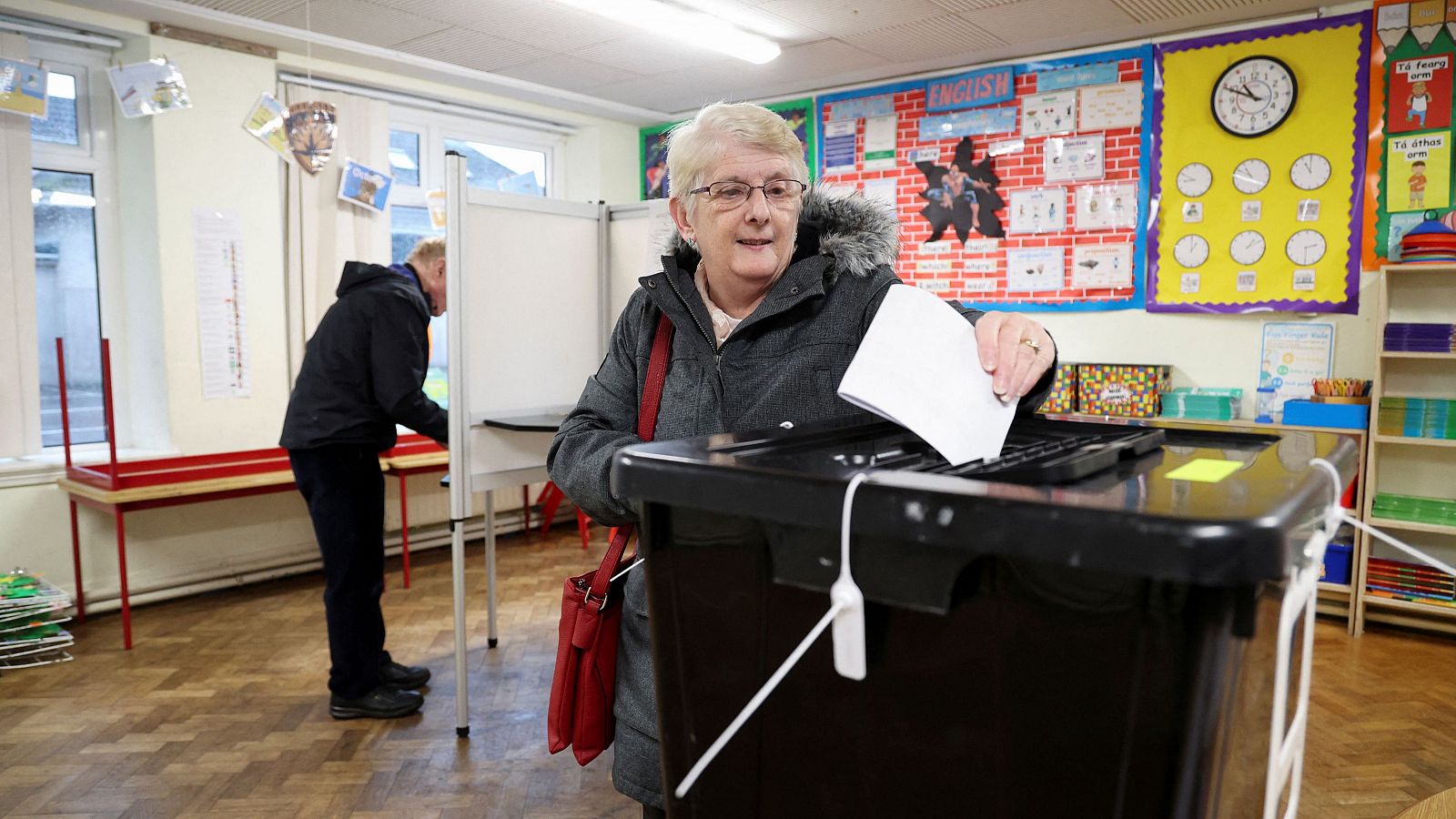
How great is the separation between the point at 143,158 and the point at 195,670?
231 centimetres

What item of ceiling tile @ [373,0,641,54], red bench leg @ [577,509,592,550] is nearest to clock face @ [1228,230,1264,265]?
ceiling tile @ [373,0,641,54]

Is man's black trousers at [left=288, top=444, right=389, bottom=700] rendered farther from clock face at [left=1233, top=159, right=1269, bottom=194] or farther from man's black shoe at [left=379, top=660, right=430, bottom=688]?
clock face at [left=1233, top=159, right=1269, bottom=194]

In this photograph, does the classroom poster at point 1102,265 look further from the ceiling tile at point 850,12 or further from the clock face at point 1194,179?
the ceiling tile at point 850,12

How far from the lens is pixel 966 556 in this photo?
1.70 feet

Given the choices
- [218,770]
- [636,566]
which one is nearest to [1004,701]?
[636,566]

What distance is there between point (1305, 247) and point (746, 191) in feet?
12.2

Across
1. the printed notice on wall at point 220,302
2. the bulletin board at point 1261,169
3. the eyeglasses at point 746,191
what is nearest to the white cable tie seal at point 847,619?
the eyeglasses at point 746,191

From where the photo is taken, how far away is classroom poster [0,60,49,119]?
375cm

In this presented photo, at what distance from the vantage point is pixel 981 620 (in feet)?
1.73

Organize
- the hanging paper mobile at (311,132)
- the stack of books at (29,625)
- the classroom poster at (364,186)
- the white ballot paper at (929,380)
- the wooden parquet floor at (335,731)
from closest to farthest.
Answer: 1. the white ballot paper at (929,380)
2. the wooden parquet floor at (335,731)
3. the stack of books at (29,625)
4. the hanging paper mobile at (311,132)
5. the classroom poster at (364,186)

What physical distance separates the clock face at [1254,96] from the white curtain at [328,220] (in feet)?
13.6

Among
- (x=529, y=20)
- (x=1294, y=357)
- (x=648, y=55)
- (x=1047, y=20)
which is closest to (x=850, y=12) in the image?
(x=1047, y=20)

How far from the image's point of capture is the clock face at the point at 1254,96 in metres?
4.06

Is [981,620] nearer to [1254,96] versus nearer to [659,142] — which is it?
[1254,96]
